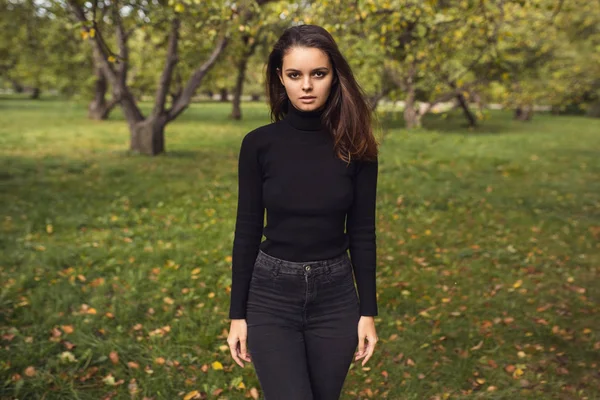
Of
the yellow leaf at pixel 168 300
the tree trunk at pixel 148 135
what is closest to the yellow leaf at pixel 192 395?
the yellow leaf at pixel 168 300

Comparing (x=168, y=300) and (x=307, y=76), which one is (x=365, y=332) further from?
(x=168, y=300)

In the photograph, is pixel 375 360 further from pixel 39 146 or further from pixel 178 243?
pixel 39 146

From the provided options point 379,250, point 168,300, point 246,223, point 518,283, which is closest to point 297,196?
point 246,223

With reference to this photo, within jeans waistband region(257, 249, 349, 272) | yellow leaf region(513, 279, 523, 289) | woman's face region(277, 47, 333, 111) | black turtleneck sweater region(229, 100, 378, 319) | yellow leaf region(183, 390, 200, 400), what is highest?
woman's face region(277, 47, 333, 111)

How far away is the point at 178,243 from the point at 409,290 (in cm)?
382

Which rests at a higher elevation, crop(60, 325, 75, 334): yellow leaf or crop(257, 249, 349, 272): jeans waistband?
crop(257, 249, 349, 272): jeans waistband

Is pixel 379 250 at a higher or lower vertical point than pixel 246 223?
lower

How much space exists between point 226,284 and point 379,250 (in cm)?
287

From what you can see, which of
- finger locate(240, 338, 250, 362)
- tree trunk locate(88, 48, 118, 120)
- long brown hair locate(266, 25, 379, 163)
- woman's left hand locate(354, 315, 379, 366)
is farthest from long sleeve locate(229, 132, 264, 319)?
tree trunk locate(88, 48, 118, 120)

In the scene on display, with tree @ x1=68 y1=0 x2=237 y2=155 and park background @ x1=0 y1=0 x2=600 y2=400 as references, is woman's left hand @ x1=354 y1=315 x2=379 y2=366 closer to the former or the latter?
park background @ x1=0 y1=0 x2=600 y2=400

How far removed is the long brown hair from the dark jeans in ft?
1.78

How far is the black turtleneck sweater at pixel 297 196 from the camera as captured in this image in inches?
95.6

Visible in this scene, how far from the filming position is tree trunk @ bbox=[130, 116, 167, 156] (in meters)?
17.2

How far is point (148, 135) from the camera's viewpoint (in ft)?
56.7
